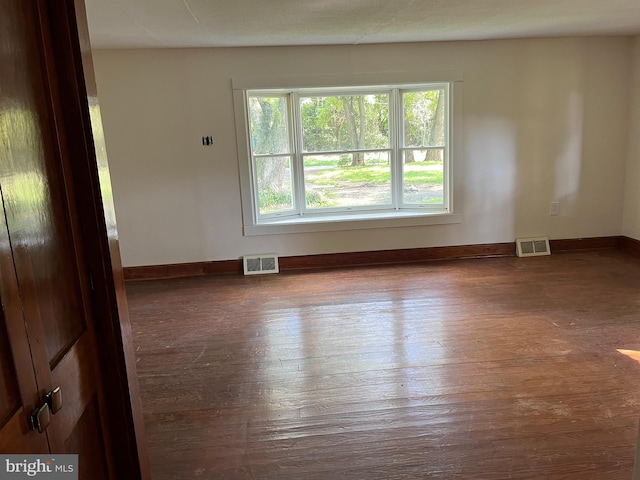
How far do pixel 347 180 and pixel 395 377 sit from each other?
2773 mm

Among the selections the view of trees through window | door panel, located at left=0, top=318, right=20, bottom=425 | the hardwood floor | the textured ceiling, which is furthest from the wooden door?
the view of trees through window

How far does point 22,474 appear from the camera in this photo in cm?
92

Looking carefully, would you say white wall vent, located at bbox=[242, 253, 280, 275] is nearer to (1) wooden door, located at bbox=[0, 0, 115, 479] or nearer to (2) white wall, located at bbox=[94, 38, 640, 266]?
(2) white wall, located at bbox=[94, 38, 640, 266]

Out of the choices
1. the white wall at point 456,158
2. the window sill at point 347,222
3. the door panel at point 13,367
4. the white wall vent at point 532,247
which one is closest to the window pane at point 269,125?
the white wall at point 456,158

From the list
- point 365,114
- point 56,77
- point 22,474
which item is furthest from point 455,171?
point 22,474

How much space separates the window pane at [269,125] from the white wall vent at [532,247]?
8.78 ft

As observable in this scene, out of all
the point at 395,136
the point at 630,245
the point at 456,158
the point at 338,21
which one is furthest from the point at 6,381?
the point at 630,245

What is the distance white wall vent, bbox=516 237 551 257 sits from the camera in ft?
16.9

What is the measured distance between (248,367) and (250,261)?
209 centimetres

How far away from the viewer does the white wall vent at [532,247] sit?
516cm

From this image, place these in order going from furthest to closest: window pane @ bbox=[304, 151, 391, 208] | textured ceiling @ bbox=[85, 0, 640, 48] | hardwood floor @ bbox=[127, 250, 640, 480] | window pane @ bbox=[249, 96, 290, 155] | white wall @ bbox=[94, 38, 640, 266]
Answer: window pane @ bbox=[304, 151, 391, 208] < window pane @ bbox=[249, 96, 290, 155] < white wall @ bbox=[94, 38, 640, 266] < textured ceiling @ bbox=[85, 0, 640, 48] < hardwood floor @ bbox=[127, 250, 640, 480]

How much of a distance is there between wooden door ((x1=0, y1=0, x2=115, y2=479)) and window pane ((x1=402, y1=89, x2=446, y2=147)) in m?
4.27

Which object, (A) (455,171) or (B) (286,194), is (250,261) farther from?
(A) (455,171)

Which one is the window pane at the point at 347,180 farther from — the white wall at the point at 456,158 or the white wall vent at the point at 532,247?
the white wall vent at the point at 532,247
